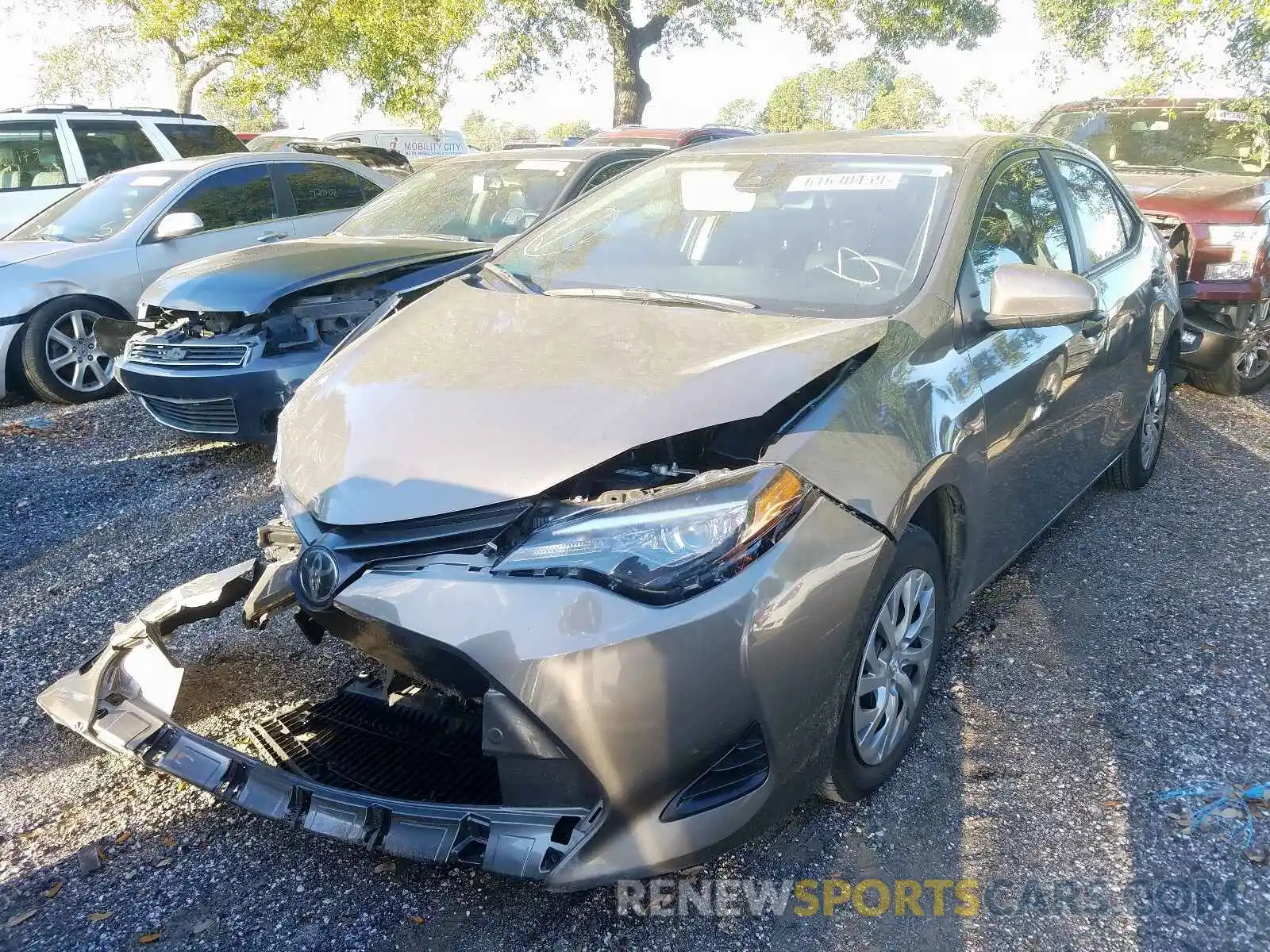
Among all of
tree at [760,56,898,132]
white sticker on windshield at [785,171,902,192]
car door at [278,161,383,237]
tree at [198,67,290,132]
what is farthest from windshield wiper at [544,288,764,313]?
tree at [760,56,898,132]

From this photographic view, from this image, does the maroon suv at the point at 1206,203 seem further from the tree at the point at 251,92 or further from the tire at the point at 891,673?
the tree at the point at 251,92

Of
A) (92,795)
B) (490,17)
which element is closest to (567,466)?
(92,795)

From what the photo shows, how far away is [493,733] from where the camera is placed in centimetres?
195

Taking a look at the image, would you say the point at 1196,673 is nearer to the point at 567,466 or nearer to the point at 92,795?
the point at 567,466

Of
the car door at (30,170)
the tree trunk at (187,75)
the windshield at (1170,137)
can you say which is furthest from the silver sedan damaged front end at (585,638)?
the tree trunk at (187,75)

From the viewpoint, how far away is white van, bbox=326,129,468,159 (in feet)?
63.0

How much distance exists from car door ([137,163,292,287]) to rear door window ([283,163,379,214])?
0.19 meters

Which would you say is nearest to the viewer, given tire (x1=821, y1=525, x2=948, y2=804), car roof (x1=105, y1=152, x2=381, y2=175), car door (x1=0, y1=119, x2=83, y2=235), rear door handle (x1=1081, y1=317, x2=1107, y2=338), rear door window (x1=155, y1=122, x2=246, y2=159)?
tire (x1=821, y1=525, x2=948, y2=804)

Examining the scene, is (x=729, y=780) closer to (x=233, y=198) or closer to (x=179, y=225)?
(x=179, y=225)

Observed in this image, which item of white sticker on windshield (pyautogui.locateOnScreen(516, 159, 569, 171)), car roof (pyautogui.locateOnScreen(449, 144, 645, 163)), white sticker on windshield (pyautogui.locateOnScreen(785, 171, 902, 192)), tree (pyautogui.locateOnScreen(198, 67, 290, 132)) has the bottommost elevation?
white sticker on windshield (pyautogui.locateOnScreen(516, 159, 569, 171))

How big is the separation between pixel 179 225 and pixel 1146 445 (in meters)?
6.35

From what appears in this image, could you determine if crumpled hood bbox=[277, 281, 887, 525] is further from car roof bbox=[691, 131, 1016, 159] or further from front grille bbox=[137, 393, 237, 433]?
front grille bbox=[137, 393, 237, 433]

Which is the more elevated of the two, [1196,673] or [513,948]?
[513,948]

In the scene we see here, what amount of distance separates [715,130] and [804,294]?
8.77 metres
